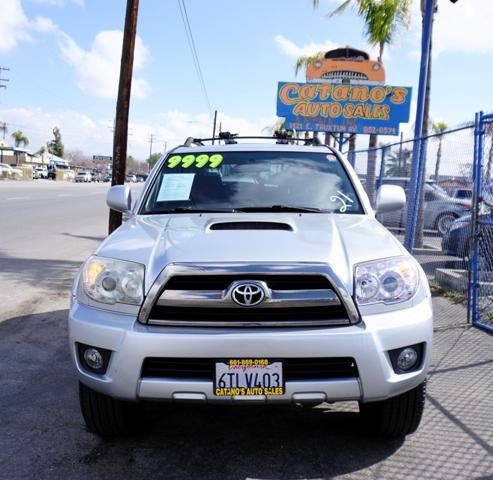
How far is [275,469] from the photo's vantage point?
2939 millimetres

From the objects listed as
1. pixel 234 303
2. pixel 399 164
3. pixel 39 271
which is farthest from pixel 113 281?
pixel 399 164

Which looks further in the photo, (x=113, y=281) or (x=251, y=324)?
(x=113, y=281)

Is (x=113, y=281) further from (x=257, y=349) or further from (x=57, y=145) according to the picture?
(x=57, y=145)

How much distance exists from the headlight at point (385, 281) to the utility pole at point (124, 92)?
6.86 m

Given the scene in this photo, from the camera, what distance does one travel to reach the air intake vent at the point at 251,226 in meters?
3.35

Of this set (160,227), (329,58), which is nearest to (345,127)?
(329,58)

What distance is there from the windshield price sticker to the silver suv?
4.37ft

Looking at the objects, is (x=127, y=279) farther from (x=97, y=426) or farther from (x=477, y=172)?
(x=477, y=172)

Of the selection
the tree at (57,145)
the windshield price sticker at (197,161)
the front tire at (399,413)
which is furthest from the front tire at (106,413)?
the tree at (57,145)

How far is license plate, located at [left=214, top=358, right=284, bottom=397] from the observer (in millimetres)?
2711

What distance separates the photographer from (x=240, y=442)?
3.26 meters

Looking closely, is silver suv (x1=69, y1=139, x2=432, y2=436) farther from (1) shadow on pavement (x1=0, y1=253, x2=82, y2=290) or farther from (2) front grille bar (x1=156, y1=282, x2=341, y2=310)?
(1) shadow on pavement (x1=0, y1=253, x2=82, y2=290)

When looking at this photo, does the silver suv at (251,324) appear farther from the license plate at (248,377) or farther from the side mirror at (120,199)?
the side mirror at (120,199)

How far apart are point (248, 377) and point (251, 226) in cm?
99
